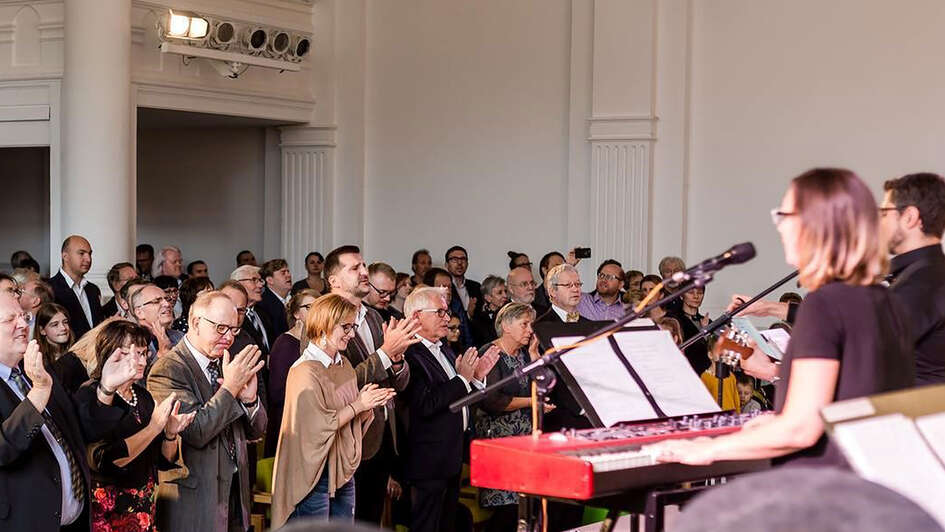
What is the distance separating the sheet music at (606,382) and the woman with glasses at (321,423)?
4.38ft

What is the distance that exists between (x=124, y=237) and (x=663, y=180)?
4648mm

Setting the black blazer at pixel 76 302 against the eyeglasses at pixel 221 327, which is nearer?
the eyeglasses at pixel 221 327

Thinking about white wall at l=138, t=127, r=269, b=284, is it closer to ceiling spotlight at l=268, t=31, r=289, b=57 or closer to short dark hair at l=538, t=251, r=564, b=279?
ceiling spotlight at l=268, t=31, r=289, b=57

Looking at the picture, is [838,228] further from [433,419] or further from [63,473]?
[433,419]

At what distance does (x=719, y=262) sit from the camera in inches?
123

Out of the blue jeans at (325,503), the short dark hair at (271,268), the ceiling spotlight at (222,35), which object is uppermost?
the ceiling spotlight at (222,35)

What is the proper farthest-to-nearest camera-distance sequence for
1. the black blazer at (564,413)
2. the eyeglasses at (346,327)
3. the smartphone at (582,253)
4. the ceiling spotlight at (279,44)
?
the ceiling spotlight at (279,44), the smartphone at (582,253), the black blazer at (564,413), the eyeglasses at (346,327)

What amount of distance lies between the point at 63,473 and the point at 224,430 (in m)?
0.82

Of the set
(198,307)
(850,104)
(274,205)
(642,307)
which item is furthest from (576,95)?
(642,307)

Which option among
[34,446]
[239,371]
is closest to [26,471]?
[34,446]

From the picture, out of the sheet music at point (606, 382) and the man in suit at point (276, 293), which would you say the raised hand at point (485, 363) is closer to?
the sheet music at point (606, 382)

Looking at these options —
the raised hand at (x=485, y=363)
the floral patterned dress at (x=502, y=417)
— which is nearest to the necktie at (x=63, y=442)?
the raised hand at (x=485, y=363)

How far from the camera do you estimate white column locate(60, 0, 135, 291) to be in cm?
1008

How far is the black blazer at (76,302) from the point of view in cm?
865
